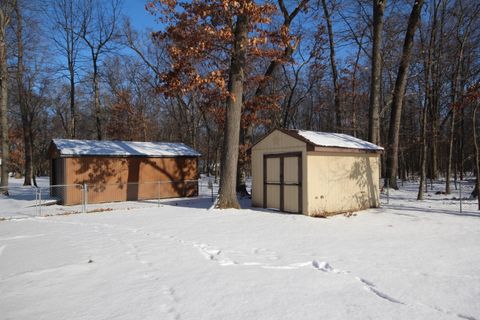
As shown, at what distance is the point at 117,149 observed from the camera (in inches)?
688

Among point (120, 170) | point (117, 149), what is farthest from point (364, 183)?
point (117, 149)

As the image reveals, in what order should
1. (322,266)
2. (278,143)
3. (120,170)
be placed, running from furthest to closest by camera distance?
(120,170) → (278,143) → (322,266)

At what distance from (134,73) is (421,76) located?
25414 mm

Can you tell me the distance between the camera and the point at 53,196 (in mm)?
18109

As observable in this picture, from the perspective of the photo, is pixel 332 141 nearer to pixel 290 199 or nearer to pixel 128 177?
pixel 290 199

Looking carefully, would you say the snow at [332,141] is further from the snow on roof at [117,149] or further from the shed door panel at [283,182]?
the snow on roof at [117,149]

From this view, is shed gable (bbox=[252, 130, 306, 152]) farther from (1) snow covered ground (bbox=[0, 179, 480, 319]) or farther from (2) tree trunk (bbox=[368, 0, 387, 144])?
(2) tree trunk (bbox=[368, 0, 387, 144])

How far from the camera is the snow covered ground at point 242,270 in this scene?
4086mm

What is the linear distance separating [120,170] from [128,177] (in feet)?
1.71

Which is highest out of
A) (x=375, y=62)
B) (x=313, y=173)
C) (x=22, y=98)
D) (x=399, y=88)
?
(x=22, y=98)

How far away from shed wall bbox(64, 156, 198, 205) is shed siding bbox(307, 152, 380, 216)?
300 inches

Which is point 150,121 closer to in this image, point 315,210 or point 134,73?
point 134,73

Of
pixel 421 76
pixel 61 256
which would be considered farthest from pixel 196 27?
pixel 421 76

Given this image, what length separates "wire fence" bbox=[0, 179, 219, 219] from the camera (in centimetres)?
1423
